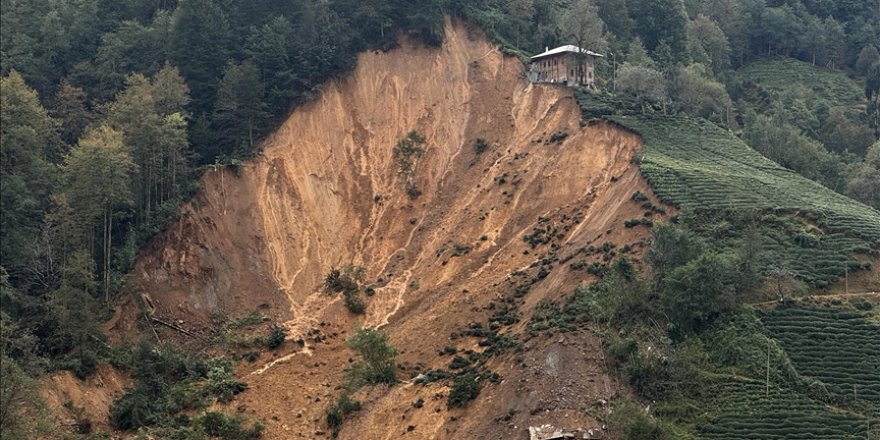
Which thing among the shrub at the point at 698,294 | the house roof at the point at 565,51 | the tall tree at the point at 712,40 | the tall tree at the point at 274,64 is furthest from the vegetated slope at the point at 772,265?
the tall tree at the point at 712,40

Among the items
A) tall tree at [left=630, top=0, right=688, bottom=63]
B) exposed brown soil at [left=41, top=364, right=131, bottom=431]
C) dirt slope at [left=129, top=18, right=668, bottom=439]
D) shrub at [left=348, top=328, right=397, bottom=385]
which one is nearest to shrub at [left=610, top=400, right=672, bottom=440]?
dirt slope at [left=129, top=18, right=668, bottom=439]

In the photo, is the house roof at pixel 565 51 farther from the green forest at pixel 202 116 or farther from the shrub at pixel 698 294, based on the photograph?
the shrub at pixel 698 294

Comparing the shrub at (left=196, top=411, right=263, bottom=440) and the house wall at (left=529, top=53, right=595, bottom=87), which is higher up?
the house wall at (left=529, top=53, right=595, bottom=87)

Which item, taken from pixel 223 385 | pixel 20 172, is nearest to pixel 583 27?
pixel 223 385

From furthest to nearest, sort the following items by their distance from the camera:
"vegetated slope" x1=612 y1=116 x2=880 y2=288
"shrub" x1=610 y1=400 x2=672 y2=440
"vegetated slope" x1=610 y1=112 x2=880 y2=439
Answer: "vegetated slope" x1=612 y1=116 x2=880 y2=288 → "vegetated slope" x1=610 y1=112 x2=880 y2=439 → "shrub" x1=610 y1=400 x2=672 y2=440

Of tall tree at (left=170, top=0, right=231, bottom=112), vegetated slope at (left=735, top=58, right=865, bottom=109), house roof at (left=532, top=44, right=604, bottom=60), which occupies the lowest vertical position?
vegetated slope at (left=735, top=58, right=865, bottom=109)

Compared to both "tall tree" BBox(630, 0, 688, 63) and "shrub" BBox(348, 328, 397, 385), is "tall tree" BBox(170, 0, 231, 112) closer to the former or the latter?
"shrub" BBox(348, 328, 397, 385)

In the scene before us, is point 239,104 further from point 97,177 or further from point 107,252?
point 107,252
